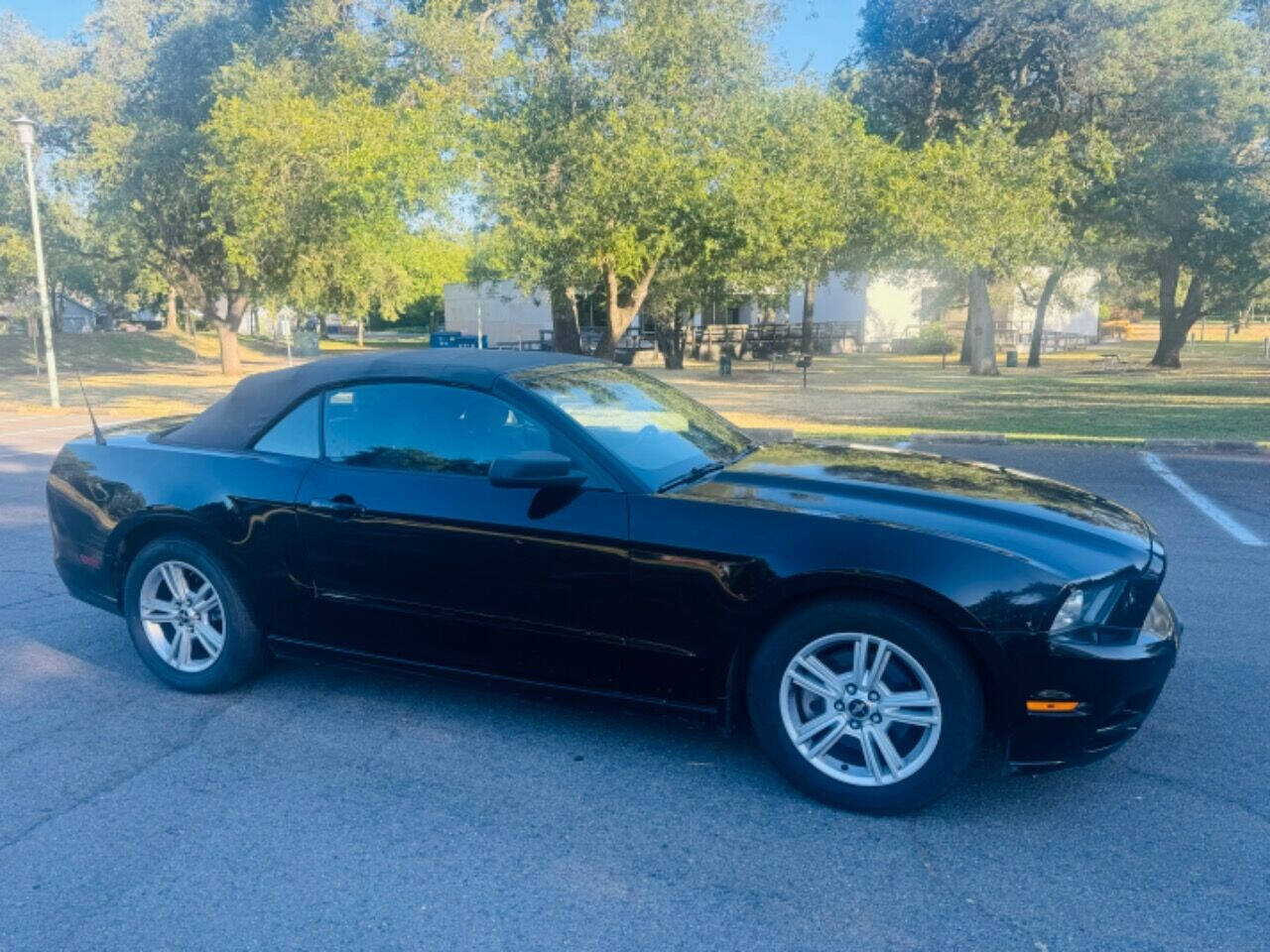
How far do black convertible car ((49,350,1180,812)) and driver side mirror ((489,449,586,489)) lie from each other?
0.04 feet

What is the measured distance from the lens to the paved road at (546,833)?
2863mm

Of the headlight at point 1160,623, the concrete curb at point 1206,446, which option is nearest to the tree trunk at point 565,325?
the concrete curb at point 1206,446

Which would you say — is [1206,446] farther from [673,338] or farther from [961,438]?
[673,338]

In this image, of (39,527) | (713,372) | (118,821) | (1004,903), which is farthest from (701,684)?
(713,372)

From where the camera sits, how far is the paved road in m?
2.86

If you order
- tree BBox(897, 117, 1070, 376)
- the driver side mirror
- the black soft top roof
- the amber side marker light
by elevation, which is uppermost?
tree BBox(897, 117, 1070, 376)

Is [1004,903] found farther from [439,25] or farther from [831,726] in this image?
[439,25]

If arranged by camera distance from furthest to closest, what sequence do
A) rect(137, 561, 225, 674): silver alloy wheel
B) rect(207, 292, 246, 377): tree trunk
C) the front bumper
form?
rect(207, 292, 246, 377): tree trunk, rect(137, 561, 225, 674): silver alloy wheel, the front bumper

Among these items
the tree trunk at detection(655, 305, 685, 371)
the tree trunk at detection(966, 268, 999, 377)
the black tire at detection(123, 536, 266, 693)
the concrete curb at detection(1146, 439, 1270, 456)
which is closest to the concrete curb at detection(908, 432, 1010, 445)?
the concrete curb at detection(1146, 439, 1270, 456)

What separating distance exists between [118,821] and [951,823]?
2.92 m

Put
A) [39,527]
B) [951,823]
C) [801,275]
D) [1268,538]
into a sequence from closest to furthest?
[951,823] → [1268,538] → [39,527] → [801,275]

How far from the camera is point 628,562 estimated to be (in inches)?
146

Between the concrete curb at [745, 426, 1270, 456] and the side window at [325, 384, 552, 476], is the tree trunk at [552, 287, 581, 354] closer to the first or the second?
the concrete curb at [745, 426, 1270, 456]

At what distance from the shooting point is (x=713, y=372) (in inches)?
1323
